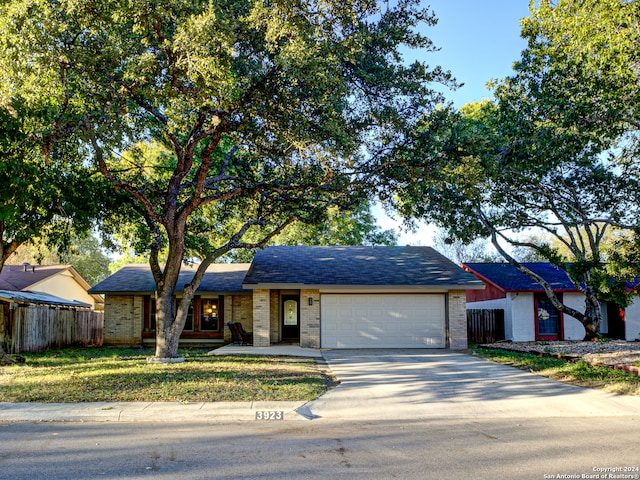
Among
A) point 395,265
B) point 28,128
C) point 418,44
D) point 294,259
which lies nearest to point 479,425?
point 418,44

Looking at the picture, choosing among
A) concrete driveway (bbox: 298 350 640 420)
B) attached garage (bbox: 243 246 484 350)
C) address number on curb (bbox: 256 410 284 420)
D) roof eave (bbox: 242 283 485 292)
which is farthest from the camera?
attached garage (bbox: 243 246 484 350)

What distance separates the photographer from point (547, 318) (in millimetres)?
24641

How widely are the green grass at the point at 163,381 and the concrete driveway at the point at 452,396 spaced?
754 millimetres

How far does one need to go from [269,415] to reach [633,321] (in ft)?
71.3

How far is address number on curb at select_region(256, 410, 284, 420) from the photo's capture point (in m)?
8.73

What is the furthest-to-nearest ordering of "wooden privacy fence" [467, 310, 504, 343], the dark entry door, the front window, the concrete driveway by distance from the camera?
the dark entry door < "wooden privacy fence" [467, 310, 504, 343] < the front window < the concrete driveway

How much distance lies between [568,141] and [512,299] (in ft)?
34.1

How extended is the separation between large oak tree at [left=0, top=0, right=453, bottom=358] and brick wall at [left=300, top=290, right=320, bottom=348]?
5074 mm

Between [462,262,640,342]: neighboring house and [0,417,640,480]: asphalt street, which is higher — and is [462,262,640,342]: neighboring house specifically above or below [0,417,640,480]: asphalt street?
above

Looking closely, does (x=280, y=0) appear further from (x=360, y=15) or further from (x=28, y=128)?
→ (x=28, y=128)

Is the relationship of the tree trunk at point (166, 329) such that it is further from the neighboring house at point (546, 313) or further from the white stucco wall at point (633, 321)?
the white stucco wall at point (633, 321)

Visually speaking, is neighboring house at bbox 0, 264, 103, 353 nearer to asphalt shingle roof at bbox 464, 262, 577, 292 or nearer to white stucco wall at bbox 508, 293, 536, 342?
asphalt shingle roof at bbox 464, 262, 577, 292

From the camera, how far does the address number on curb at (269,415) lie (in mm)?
8734

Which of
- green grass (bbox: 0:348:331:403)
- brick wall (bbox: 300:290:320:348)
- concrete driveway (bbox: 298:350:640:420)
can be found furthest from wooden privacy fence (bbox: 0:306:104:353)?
concrete driveway (bbox: 298:350:640:420)
